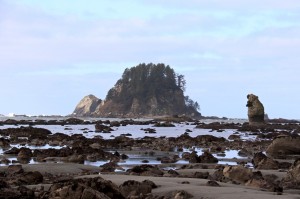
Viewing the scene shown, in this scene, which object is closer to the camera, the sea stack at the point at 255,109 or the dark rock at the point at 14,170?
the dark rock at the point at 14,170

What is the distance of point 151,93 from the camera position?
559ft

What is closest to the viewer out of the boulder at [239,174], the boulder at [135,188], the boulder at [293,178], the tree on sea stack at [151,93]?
the boulder at [135,188]

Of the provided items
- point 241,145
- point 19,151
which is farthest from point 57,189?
point 241,145

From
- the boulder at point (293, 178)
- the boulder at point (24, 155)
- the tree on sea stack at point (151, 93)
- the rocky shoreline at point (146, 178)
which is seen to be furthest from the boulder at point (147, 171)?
the tree on sea stack at point (151, 93)

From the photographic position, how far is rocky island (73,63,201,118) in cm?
17050

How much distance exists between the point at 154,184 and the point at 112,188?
6.94 feet

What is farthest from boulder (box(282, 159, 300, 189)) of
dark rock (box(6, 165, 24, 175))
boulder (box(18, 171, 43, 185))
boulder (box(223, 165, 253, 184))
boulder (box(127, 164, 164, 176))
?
dark rock (box(6, 165, 24, 175))

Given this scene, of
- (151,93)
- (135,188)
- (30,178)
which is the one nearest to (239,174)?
(135,188)

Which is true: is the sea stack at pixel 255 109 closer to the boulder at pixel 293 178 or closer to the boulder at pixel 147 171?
the boulder at pixel 147 171

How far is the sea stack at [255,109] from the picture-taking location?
7426 cm

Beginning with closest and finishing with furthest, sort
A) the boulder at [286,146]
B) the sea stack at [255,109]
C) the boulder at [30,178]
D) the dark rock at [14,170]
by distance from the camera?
the boulder at [30,178] < the dark rock at [14,170] < the boulder at [286,146] < the sea stack at [255,109]

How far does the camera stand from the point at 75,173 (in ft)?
51.7

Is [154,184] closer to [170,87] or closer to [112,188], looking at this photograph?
[112,188]

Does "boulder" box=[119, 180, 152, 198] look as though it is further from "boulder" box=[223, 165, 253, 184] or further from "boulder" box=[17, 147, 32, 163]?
"boulder" box=[17, 147, 32, 163]
